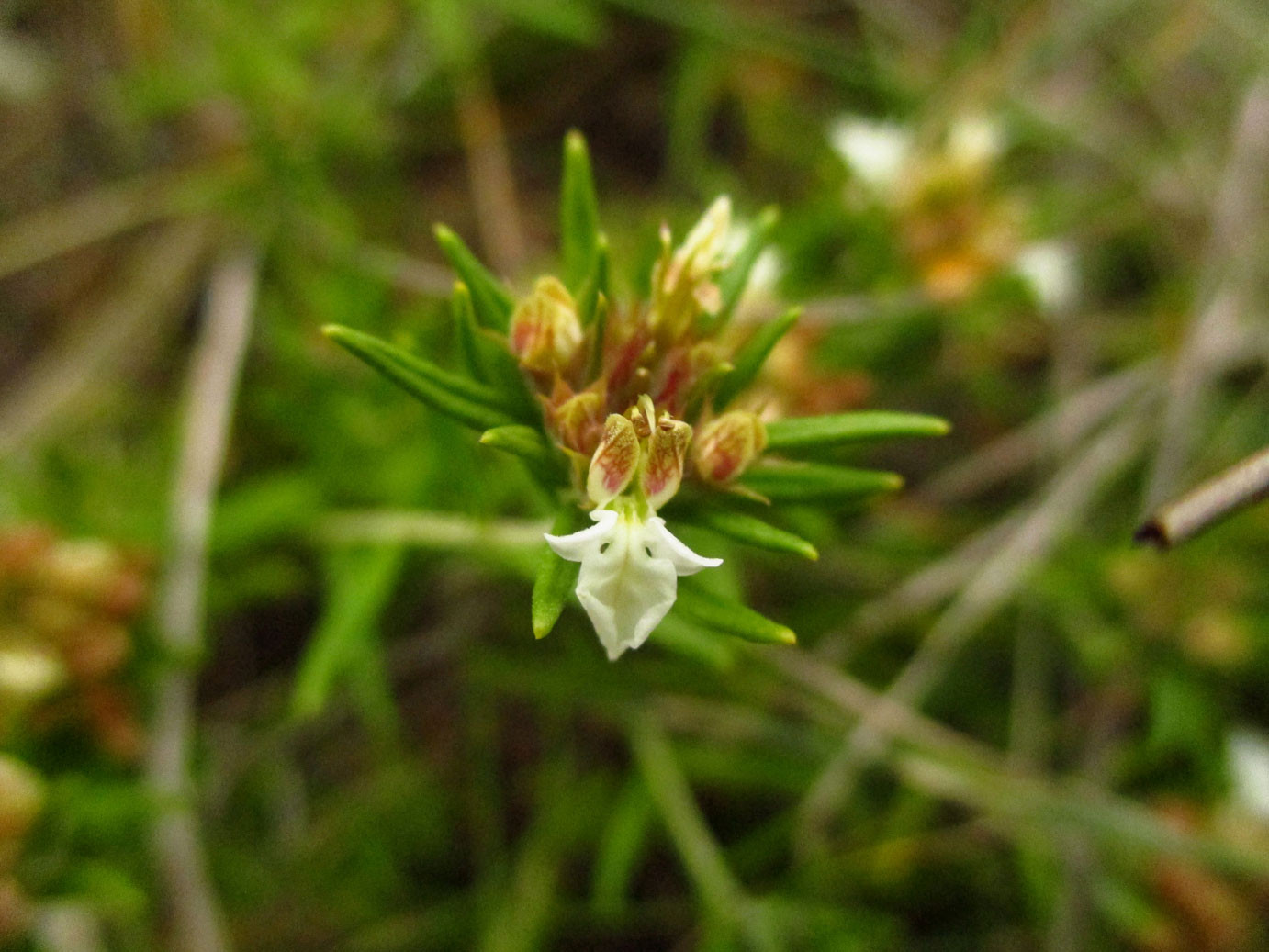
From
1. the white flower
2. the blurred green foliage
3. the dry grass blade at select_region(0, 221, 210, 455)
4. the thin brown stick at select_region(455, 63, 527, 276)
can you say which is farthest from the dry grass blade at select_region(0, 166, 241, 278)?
the white flower

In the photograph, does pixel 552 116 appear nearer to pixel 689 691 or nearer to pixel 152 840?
pixel 689 691

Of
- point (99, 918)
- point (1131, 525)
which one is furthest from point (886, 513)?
point (99, 918)

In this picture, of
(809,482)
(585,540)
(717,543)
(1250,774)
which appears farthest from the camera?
(1250,774)

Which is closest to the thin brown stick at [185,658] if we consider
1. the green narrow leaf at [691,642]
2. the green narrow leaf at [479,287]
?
the green narrow leaf at [691,642]

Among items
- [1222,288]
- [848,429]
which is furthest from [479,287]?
[1222,288]

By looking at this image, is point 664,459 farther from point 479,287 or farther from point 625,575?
point 479,287

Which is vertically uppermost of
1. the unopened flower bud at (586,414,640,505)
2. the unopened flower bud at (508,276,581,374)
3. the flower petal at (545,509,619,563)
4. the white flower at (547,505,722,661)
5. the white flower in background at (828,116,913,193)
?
the white flower in background at (828,116,913,193)

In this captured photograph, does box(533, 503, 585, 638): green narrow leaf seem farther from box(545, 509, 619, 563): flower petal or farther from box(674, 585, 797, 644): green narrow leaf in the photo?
box(674, 585, 797, 644): green narrow leaf
